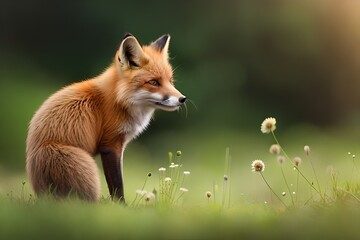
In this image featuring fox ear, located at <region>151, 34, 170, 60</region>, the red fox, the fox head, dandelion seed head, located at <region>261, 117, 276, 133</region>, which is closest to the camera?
the red fox

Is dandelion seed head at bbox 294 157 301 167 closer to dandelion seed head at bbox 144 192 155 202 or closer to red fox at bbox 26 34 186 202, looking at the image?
red fox at bbox 26 34 186 202

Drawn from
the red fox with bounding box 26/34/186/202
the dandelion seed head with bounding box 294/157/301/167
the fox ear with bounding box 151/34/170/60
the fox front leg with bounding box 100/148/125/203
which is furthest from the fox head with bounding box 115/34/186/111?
the dandelion seed head with bounding box 294/157/301/167

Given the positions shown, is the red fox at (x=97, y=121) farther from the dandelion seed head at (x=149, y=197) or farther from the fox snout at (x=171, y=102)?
the dandelion seed head at (x=149, y=197)

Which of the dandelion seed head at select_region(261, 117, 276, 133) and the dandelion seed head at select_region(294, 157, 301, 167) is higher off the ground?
the dandelion seed head at select_region(261, 117, 276, 133)

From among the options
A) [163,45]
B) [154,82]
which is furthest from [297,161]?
[163,45]

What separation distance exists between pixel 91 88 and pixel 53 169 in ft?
3.01

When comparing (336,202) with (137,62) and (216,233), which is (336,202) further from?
(137,62)

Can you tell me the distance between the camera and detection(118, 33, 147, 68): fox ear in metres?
4.82

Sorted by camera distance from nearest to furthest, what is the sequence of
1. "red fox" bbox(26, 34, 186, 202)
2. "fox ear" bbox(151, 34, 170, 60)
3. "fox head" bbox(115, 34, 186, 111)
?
"red fox" bbox(26, 34, 186, 202), "fox head" bbox(115, 34, 186, 111), "fox ear" bbox(151, 34, 170, 60)

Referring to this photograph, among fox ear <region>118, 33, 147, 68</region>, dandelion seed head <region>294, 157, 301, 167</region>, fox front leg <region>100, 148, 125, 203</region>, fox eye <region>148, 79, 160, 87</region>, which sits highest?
fox ear <region>118, 33, 147, 68</region>

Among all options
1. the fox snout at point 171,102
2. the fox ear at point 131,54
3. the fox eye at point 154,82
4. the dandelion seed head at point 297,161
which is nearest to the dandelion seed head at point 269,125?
→ the dandelion seed head at point 297,161

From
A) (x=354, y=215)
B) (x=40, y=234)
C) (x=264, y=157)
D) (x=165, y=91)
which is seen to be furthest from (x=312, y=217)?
(x=264, y=157)

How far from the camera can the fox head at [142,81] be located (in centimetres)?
482

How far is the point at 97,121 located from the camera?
15.8 ft
